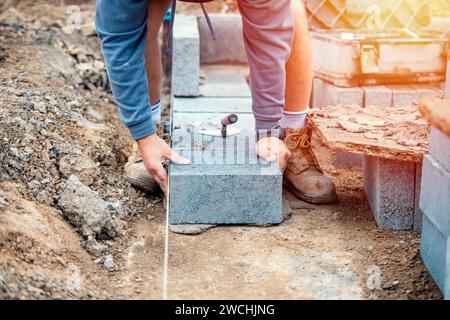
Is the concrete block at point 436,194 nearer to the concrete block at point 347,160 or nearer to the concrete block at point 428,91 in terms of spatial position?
the concrete block at point 347,160

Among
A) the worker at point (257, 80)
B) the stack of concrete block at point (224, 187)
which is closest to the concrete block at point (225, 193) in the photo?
the stack of concrete block at point (224, 187)

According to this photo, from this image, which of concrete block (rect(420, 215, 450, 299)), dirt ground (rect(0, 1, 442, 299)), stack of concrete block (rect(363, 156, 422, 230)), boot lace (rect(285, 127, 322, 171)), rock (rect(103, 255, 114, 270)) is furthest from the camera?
boot lace (rect(285, 127, 322, 171))

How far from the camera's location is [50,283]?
2686mm

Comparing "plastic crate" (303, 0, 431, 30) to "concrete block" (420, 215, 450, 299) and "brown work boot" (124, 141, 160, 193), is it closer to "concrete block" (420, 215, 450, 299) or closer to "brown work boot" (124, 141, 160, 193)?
"brown work boot" (124, 141, 160, 193)

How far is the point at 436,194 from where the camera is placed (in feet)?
9.38

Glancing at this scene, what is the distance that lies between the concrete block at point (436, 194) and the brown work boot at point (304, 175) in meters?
0.78

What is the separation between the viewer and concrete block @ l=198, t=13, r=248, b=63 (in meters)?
6.02

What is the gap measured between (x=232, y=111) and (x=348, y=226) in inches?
48.3

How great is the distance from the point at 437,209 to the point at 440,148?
230 millimetres

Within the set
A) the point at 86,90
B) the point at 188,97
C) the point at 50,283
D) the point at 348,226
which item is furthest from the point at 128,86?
the point at 86,90

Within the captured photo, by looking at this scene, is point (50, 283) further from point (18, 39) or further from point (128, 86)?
point (18, 39)

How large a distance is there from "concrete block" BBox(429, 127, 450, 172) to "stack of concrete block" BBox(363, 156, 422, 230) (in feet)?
1.52

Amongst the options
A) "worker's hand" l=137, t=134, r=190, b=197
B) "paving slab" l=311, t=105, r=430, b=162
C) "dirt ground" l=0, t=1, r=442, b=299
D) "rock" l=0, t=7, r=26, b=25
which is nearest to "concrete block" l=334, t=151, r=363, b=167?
"dirt ground" l=0, t=1, r=442, b=299

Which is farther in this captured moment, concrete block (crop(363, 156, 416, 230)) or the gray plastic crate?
the gray plastic crate
